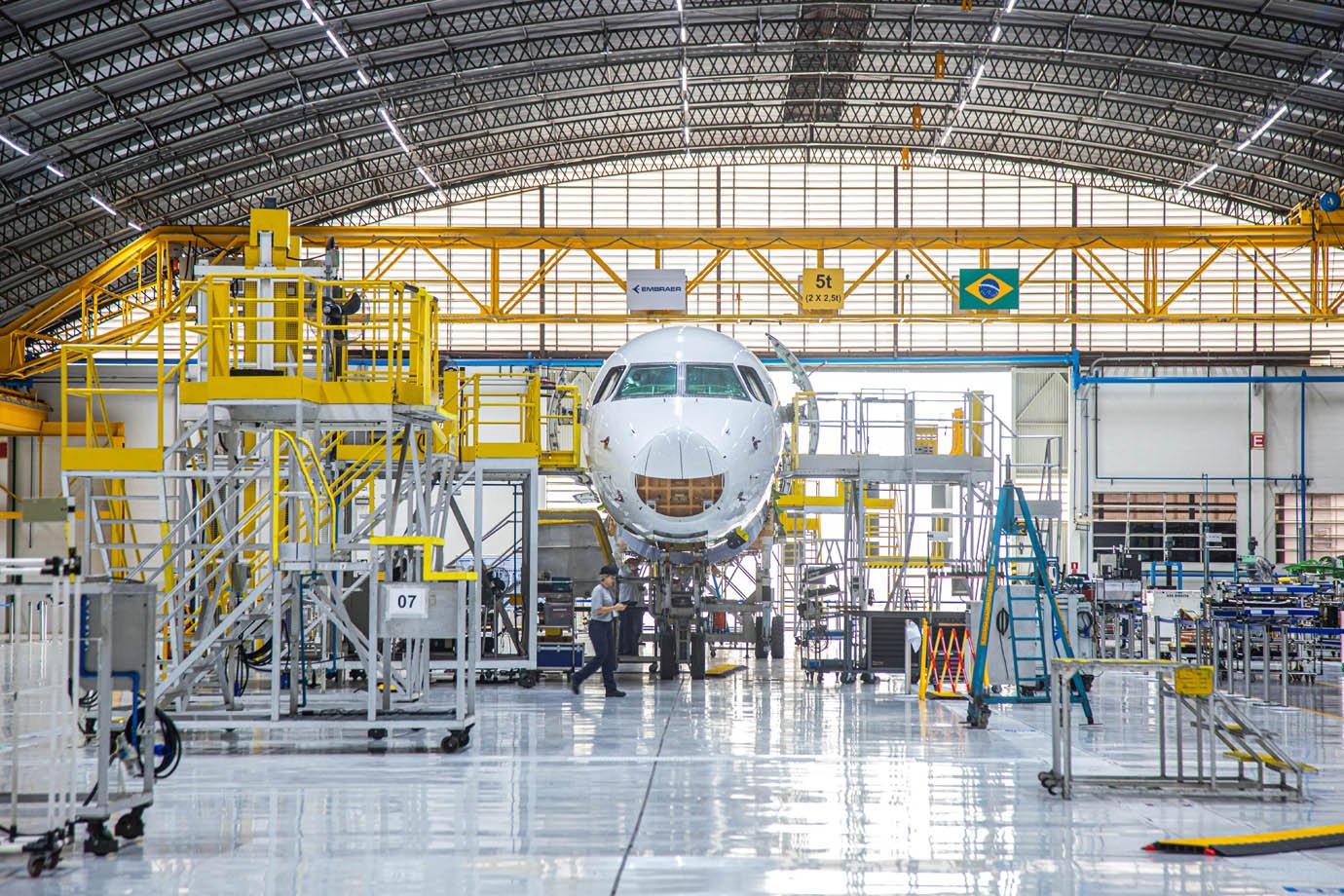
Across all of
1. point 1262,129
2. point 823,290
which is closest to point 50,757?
point 823,290

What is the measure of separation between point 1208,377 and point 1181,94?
11163 mm

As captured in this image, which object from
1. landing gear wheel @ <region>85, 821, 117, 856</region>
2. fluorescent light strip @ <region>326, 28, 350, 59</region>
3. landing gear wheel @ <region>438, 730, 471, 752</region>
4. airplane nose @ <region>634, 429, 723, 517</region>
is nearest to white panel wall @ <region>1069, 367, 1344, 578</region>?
fluorescent light strip @ <region>326, 28, 350, 59</region>

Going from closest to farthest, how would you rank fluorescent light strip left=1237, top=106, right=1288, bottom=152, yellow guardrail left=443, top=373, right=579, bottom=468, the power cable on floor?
the power cable on floor → yellow guardrail left=443, top=373, right=579, bottom=468 → fluorescent light strip left=1237, top=106, right=1288, bottom=152

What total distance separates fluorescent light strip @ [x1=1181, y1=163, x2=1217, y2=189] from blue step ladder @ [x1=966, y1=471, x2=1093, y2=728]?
92.5 feet

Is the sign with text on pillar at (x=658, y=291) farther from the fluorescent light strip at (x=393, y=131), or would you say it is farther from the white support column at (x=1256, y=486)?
the white support column at (x=1256, y=486)

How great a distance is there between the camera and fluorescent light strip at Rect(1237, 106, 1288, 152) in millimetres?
35344

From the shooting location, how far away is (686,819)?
9.95 m

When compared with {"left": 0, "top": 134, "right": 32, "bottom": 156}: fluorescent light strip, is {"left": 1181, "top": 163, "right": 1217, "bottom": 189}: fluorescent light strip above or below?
above

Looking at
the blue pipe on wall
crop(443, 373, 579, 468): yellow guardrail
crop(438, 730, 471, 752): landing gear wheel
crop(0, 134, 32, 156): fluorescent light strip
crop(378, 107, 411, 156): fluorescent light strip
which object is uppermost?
crop(378, 107, 411, 156): fluorescent light strip

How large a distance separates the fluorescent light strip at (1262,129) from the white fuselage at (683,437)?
2175cm

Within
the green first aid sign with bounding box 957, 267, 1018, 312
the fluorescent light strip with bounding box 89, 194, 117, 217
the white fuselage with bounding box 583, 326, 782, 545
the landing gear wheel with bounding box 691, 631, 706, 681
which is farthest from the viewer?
the fluorescent light strip with bounding box 89, 194, 117, 217

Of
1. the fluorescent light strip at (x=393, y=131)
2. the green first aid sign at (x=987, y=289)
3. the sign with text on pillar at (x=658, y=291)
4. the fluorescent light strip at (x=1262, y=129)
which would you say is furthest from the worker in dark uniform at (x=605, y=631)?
the fluorescent light strip at (x=1262, y=129)

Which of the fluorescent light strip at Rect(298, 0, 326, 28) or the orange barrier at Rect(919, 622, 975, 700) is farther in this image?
the fluorescent light strip at Rect(298, 0, 326, 28)

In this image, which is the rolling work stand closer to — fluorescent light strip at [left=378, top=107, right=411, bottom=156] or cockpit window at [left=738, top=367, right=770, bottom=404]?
cockpit window at [left=738, top=367, right=770, bottom=404]
